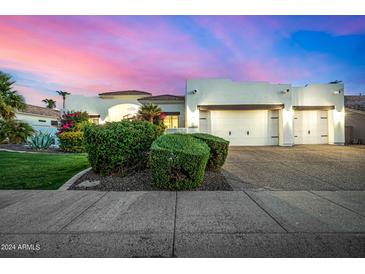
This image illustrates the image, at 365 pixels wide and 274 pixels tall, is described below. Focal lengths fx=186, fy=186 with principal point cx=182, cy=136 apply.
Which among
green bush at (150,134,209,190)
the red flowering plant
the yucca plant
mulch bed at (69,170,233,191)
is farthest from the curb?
the yucca plant

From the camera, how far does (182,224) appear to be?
263cm

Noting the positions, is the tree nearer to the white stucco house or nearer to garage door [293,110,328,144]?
the white stucco house

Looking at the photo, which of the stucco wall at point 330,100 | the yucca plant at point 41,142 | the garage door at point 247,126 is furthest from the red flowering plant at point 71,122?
the stucco wall at point 330,100

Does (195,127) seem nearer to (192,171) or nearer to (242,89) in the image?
(242,89)

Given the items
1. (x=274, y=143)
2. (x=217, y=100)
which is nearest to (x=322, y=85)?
(x=274, y=143)

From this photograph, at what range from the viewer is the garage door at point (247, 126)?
1424 cm

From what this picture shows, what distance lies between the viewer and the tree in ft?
41.5

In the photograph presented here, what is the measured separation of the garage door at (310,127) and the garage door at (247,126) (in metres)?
1.88

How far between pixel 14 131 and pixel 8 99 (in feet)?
7.50

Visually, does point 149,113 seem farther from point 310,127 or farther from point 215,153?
point 310,127

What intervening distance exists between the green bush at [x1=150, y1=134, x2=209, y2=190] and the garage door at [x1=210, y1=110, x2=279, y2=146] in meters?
10.6

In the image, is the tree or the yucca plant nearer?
the yucca plant

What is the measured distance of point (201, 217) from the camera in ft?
9.35

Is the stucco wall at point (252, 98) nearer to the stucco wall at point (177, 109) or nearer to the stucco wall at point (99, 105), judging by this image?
the stucco wall at point (177, 109)
